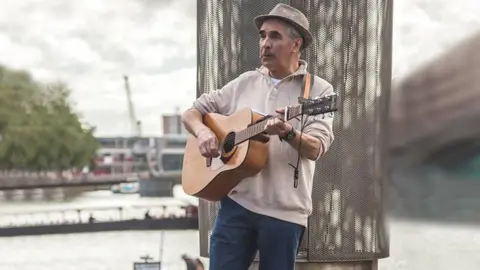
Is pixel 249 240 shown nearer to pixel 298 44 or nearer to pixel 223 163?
pixel 223 163

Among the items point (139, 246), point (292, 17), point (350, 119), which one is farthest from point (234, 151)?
point (139, 246)

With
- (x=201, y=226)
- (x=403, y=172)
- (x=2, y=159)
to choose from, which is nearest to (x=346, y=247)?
(x=403, y=172)

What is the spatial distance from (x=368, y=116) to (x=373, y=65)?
0.75 feet

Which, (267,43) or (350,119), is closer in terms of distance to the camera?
(267,43)

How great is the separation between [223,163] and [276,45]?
0.33m

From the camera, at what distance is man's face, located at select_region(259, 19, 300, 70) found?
1804mm

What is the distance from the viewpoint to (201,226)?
3441 millimetres

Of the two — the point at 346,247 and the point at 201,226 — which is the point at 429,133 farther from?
the point at 201,226

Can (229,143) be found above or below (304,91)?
below

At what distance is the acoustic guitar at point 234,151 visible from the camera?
1676 mm

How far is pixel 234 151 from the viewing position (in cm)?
184

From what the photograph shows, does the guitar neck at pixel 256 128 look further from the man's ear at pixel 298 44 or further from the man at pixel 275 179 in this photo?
the man's ear at pixel 298 44

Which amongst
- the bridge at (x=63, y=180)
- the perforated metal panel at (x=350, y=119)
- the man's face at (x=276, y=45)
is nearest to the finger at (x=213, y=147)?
the man's face at (x=276, y=45)

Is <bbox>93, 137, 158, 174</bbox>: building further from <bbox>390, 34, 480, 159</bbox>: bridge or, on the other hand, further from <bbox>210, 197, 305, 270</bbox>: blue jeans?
<bbox>210, 197, 305, 270</bbox>: blue jeans
